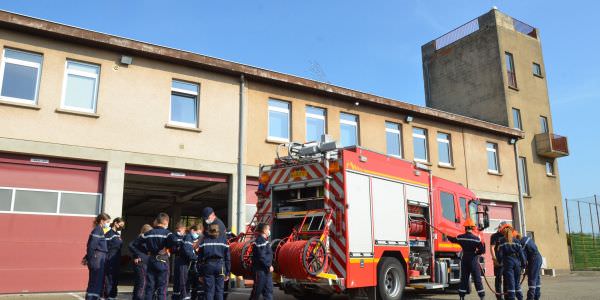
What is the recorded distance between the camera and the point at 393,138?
19.7 metres

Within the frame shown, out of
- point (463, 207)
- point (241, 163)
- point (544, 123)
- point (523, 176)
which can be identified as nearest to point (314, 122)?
point (241, 163)

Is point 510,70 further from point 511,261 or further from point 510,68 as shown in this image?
point 511,261

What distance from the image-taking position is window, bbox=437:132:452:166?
21.4m

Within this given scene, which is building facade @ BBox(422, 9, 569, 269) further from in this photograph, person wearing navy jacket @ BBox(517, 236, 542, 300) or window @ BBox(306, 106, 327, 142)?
person wearing navy jacket @ BBox(517, 236, 542, 300)

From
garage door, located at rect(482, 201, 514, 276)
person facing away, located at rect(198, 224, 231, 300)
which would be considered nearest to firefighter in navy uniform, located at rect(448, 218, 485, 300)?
person facing away, located at rect(198, 224, 231, 300)

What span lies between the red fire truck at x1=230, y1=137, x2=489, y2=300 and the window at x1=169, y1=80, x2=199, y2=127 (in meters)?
5.05

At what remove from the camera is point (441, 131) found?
21500 mm

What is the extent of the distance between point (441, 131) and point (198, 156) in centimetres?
1144

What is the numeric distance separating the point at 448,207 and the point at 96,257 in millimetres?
8168

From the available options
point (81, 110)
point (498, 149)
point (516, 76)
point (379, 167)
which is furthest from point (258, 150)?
point (516, 76)

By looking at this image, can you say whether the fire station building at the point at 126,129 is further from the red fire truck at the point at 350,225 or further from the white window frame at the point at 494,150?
the white window frame at the point at 494,150

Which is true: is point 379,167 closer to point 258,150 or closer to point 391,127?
point 258,150

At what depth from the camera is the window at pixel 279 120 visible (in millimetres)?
16469

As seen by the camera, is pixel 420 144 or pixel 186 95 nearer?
pixel 186 95
